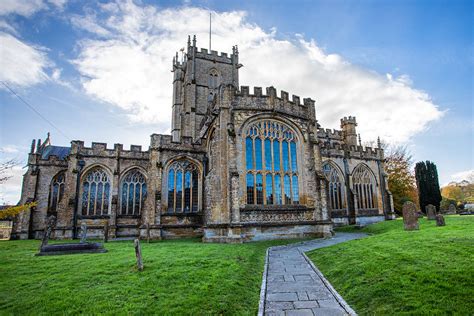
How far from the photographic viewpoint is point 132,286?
21.8 ft

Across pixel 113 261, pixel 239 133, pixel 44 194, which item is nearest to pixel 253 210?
pixel 239 133

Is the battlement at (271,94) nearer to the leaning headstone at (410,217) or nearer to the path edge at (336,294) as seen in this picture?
the leaning headstone at (410,217)

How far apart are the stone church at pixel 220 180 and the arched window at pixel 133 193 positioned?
0.29ft

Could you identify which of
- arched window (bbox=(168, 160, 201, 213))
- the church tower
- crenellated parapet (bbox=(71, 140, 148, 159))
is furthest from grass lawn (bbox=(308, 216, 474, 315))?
the church tower

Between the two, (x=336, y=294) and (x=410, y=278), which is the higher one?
(x=410, y=278)

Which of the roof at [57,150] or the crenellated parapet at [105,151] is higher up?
the roof at [57,150]

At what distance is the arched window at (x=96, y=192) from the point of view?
23688 mm

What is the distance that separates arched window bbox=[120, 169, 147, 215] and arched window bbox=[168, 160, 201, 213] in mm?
4356

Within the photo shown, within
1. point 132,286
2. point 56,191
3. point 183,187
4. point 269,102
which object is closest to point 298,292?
point 132,286

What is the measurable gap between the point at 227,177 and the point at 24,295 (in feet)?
36.7

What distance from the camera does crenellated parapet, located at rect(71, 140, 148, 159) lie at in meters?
23.8

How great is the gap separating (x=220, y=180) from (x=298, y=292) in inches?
417

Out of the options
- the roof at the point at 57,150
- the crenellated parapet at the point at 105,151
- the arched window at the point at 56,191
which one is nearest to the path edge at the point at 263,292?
the crenellated parapet at the point at 105,151

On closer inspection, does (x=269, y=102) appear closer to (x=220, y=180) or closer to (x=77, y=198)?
(x=220, y=180)
